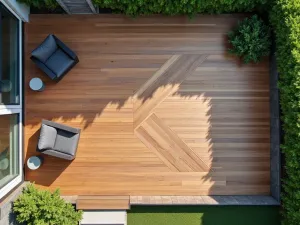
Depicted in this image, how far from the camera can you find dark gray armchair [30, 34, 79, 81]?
4226mm

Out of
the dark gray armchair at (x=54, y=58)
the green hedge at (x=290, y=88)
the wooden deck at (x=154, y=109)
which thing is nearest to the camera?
the green hedge at (x=290, y=88)

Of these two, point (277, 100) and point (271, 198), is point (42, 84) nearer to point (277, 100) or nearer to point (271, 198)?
point (277, 100)

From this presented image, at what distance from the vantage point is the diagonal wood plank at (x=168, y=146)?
15.4 feet

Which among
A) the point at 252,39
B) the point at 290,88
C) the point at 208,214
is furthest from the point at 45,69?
the point at 290,88

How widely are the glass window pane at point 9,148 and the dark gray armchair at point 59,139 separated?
0.50 m

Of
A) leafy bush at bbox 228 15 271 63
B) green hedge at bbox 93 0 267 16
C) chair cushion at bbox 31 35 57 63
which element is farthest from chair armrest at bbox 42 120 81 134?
leafy bush at bbox 228 15 271 63

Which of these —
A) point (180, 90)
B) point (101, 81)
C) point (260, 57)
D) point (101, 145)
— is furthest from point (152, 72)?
point (260, 57)

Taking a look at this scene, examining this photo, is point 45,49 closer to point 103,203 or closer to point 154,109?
point 154,109

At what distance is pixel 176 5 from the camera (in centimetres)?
414

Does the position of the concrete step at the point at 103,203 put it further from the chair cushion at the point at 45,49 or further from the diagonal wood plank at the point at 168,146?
the chair cushion at the point at 45,49

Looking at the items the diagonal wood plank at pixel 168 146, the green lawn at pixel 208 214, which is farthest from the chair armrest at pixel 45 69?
the green lawn at pixel 208 214

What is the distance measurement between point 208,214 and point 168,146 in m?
1.26

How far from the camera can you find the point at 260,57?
456cm

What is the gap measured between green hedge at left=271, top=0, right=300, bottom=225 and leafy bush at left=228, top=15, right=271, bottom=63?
209 millimetres
